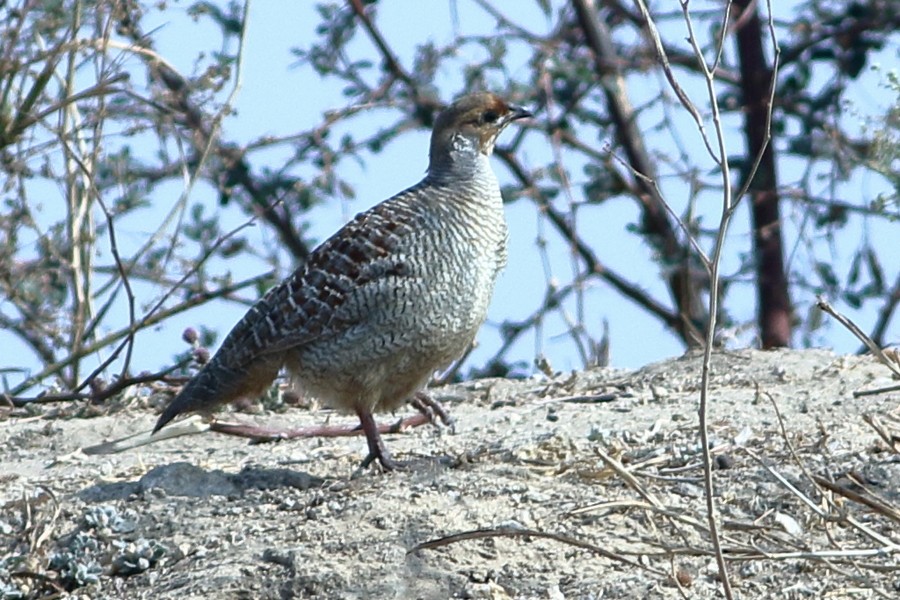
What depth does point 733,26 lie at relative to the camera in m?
9.90

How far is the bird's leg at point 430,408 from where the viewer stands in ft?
19.6

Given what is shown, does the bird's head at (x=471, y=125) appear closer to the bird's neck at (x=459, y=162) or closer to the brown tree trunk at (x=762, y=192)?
the bird's neck at (x=459, y=162)

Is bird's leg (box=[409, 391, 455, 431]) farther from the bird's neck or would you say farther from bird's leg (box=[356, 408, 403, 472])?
the bird's neck

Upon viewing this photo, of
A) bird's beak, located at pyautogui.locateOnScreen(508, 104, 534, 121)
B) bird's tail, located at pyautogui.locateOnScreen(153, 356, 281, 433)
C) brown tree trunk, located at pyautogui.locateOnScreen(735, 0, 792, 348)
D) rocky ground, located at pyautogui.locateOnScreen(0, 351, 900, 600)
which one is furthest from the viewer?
brown tree trunk, located at pyautogui.locateOnScreen(735, 0, 792, 348)

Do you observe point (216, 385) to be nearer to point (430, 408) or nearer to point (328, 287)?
point (328, 287)

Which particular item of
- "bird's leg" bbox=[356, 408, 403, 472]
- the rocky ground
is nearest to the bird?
"bird's leg" bbox=[356, 408, 403, 472]

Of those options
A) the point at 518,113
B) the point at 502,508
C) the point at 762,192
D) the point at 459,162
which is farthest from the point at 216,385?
the point at 762,192

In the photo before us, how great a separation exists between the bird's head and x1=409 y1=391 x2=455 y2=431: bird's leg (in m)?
0.84

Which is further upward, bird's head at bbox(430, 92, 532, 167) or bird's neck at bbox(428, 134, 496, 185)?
bird's head at bbox(430, 92, 532, 167)

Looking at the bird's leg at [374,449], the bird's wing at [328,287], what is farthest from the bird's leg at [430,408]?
the bird's wing at [328,287]

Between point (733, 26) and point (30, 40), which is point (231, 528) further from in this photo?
point (733, 26)

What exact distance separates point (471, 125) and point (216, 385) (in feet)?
4.55

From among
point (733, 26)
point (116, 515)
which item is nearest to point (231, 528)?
point (116, 515)

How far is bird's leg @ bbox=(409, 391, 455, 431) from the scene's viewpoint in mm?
5961
